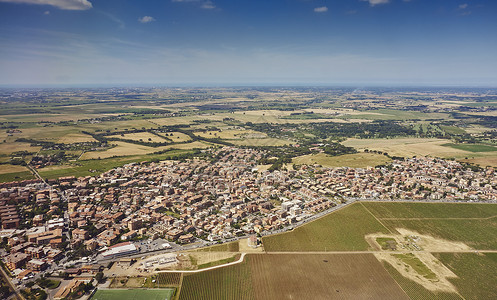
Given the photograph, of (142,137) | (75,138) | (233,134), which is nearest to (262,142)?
(233,134)

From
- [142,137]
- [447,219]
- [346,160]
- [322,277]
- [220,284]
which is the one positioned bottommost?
[220,284]

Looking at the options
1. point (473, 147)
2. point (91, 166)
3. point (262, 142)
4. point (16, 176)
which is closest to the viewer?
point (16, 176)

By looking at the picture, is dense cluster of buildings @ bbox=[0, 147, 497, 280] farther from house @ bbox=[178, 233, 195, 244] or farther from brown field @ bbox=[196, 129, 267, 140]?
brown field @ bbox=[196, 129, 267, 140]

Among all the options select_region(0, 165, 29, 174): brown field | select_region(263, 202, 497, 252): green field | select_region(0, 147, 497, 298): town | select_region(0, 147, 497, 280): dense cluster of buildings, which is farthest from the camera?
select_region(0, 165, 29, 174): brown field

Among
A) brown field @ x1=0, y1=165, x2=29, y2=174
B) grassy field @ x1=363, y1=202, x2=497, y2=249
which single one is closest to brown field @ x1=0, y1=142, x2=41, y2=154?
brown field @ x1=0, y1=165, x2=29, y2=174

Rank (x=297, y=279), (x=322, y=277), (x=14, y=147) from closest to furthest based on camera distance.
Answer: (x=297, y=279)
(x=322, y=277)
(x=14, y=147)

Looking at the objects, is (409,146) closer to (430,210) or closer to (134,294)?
(430,210)

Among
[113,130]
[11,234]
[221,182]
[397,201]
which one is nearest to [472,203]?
[397,201]
